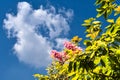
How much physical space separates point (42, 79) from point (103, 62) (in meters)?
15.5

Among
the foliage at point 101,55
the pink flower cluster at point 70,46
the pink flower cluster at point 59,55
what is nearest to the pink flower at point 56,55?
the pink flower cluster at point 59,55

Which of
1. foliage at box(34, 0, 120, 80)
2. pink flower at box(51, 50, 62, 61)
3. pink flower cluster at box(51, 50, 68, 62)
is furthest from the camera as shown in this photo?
pink flower at box(51, 50, 62, 61)

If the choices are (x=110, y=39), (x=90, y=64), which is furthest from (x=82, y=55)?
(x=110, y=39)

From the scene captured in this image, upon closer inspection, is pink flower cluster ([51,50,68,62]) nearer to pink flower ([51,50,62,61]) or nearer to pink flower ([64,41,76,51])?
pink flower ([51,50,62,61])

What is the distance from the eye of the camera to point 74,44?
17.1 meters

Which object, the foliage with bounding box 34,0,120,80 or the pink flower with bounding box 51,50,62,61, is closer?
the foliage with bounding box 34,0,120,80

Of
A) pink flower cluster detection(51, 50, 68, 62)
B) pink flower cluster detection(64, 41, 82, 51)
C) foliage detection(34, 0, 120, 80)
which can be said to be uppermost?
pink flower cluster detection(51, 50, 68, 62)

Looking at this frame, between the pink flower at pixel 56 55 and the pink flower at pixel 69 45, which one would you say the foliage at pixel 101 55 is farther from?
the pink flower at pixel 56 55

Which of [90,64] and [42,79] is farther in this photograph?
[42,79]

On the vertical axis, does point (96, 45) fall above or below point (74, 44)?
below

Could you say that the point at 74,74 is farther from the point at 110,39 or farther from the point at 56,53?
the point at 56,53

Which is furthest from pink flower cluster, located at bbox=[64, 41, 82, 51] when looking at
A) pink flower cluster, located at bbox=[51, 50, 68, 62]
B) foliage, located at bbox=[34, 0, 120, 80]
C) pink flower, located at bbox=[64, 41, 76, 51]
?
foliage, located at bbox=[34, 0, 120, 80]

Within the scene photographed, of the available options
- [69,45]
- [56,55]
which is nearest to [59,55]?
[56,55]

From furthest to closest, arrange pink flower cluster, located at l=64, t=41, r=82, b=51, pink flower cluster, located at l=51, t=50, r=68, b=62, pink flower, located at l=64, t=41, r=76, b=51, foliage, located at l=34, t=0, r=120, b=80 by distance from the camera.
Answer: pink flower cluster, located at l=51, t=50, r=68, b=62 → pink flower, located at l=64, t=41, r=76, b=51 → pink flower cluster, located at l=64, t=41, r=82, b=51 → foliage, located at l=34, t=0, r=120, b=80
